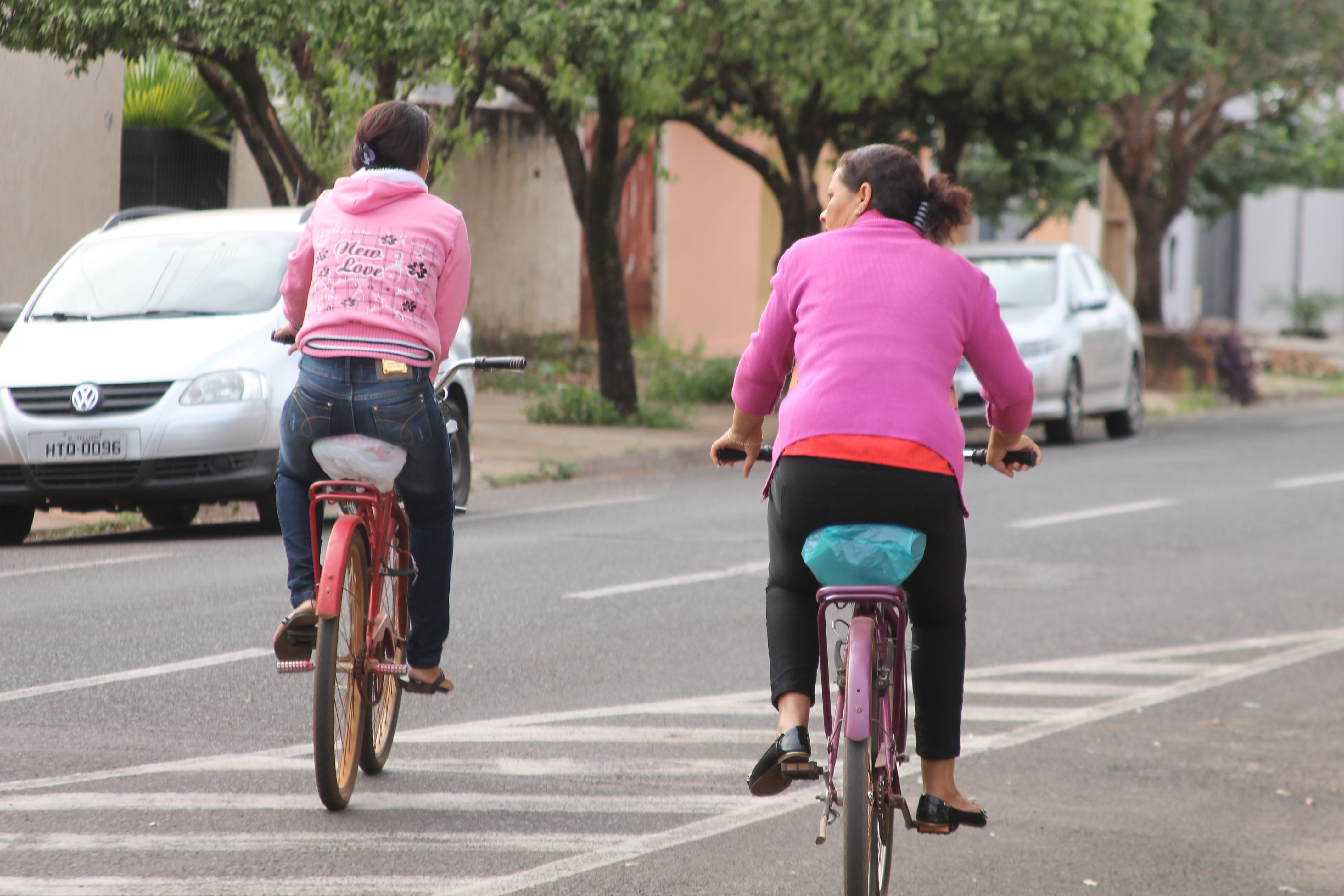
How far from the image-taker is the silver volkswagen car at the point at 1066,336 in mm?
17531

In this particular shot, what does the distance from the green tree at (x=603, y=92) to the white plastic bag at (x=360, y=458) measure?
9110 mm

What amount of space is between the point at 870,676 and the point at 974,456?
2.69ft

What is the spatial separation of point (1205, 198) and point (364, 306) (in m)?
36.9

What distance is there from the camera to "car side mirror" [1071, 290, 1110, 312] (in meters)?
18.0

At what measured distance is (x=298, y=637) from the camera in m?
4.86

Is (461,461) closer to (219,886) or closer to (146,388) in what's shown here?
(146,388)

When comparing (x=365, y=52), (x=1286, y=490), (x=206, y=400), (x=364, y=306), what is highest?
(x=365, y=52)

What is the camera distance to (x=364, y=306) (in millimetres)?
4969

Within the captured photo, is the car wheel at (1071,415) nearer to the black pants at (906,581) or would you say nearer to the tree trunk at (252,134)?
the tree trunk at (252,134)

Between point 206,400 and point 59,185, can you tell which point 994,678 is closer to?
point 206,400

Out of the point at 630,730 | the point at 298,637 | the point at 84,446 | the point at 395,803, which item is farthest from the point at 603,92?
the point at 298,637

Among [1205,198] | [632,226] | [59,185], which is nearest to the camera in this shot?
[59,185]

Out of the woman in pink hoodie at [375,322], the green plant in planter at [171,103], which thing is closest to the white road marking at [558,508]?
the woman in pink hoodie at [375,322]

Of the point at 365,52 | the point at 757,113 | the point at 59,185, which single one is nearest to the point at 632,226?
the point at 757,113
